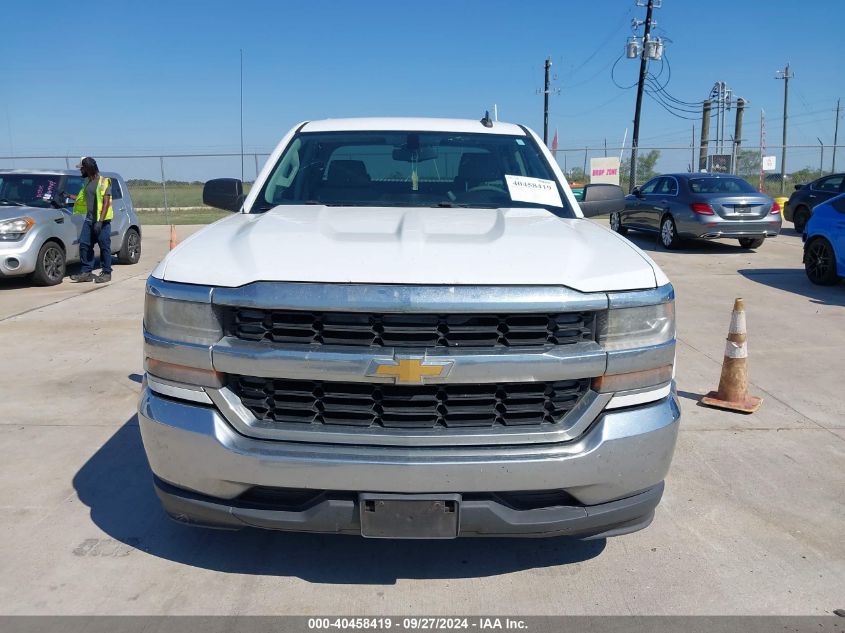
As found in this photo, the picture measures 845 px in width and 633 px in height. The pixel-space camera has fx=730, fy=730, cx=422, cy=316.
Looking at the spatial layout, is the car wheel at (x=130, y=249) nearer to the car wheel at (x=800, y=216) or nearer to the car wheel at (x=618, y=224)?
the car wheel at (x=618, y=224)

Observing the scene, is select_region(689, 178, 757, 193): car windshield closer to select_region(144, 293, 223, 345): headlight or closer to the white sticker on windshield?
the white sticker on windshield

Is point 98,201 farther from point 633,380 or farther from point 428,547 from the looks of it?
point 633,380

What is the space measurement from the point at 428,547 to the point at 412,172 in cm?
209

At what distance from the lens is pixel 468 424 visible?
2621 mm

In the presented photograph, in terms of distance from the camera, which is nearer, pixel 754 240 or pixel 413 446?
pixel 413 446

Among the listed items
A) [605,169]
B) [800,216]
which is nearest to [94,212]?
[800,216]

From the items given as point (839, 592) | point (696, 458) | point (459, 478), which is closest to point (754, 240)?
point (696, 458)

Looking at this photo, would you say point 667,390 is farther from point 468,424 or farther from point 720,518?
point 720,518

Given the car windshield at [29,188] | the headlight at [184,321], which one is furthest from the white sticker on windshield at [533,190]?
the car windshield at [29,188]

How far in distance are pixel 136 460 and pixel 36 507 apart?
635mm

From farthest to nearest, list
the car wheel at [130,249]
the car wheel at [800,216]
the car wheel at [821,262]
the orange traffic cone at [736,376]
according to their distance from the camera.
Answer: the car wheel at [800,216]
the car wheel at [130,249]
the car wheel at [821,262]
the orange traffic cone at [736,376]

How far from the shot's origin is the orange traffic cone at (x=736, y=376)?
5164 mm

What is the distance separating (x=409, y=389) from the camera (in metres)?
2.59

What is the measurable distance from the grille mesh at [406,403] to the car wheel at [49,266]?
29.4ft
